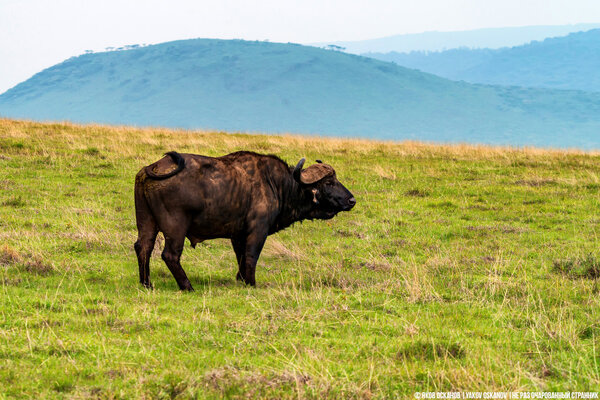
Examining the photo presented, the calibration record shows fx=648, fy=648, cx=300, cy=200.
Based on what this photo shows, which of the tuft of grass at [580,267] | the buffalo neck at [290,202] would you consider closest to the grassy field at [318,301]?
the tuft of grass at [580,267]

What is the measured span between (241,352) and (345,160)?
19036 mm

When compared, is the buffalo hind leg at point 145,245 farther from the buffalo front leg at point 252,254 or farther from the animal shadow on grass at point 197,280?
the buffalo front leg at point 252,254

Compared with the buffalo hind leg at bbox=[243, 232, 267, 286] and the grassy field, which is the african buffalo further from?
the grassy field

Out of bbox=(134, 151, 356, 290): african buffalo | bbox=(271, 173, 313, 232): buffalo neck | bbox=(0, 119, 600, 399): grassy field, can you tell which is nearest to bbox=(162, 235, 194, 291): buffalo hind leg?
bbox=(134, 151, 356, 290): african buffalo

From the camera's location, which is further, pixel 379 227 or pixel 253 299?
pixel 379 227

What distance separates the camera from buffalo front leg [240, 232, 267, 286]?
31.2 ft

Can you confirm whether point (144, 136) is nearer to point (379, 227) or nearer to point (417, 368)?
point (379, 227)

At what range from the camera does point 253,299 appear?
27.1 ft

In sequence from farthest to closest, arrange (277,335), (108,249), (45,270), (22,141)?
(22,141)
(108,249)
(45,270)
(277,335)

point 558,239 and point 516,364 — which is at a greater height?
point 516,364

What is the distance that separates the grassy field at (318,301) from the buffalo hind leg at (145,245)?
12.0 inches

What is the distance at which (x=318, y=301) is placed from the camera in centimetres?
816

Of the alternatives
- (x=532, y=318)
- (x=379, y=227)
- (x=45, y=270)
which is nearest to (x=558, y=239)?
(x=379, y=227)

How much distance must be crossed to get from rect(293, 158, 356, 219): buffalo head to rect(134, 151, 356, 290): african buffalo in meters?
0.02
